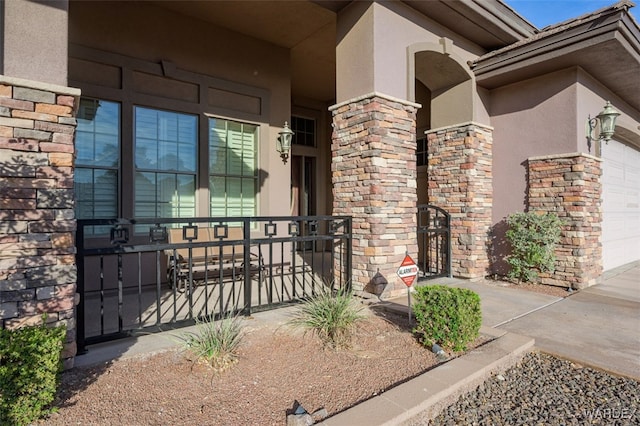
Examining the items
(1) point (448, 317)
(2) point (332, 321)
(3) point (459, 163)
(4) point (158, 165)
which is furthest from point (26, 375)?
(3) point (459, 163)

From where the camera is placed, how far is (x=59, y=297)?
255cm

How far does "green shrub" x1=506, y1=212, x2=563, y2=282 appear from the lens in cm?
539

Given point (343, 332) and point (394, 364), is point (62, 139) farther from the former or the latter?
point (394, 364)

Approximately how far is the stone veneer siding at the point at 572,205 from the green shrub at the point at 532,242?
14 centimetres

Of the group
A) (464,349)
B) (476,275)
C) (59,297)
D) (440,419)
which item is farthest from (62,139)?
(476,275)

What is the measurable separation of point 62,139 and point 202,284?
327cm

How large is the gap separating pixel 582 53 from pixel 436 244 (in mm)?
3448

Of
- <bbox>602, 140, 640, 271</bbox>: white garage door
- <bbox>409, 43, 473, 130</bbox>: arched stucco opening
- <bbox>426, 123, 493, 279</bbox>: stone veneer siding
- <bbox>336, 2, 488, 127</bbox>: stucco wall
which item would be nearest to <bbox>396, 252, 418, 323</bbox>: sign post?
<bbox>336, 2, 488, 127</bbox>: stucco wall

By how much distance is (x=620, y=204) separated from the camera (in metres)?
7.18

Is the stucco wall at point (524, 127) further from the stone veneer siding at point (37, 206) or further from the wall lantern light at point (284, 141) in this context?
the stone veneer siding at point (37, 206)

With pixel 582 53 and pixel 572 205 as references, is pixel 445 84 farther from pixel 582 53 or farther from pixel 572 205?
pixel 572 205

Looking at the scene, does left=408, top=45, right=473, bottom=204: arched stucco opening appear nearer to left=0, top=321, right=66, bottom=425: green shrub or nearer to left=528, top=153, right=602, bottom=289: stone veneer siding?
left=528, top=153, right=602, bottom=289: stone veneer siding

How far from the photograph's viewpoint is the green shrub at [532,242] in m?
5.39

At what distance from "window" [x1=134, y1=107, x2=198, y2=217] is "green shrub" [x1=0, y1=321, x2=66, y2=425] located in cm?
339
